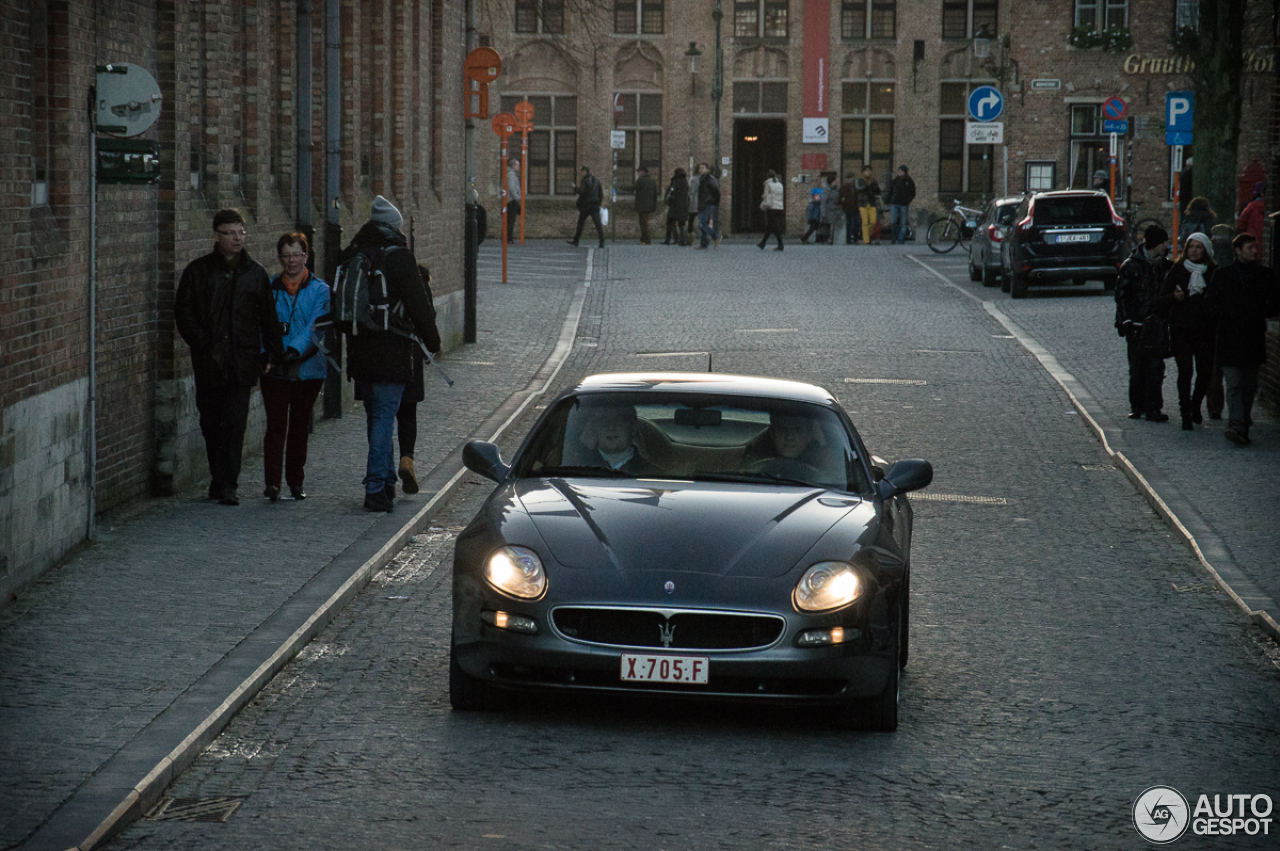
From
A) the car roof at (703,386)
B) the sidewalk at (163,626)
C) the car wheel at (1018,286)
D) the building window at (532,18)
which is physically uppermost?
the building window at (532,18)

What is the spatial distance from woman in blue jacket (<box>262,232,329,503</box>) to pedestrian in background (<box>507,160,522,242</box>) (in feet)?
113

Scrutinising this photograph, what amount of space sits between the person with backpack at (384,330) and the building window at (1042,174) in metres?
43.3

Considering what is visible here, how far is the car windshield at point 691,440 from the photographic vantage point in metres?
8.22

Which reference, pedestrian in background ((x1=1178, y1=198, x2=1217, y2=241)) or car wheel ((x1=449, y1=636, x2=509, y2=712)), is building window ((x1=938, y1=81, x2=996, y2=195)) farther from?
car wheel ((x1=449, y1=636, x2=509, y2=712))

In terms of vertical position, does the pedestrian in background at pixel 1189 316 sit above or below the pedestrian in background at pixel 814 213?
below

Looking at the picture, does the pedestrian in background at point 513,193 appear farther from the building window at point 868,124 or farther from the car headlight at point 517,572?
the car headlight at point 517,572

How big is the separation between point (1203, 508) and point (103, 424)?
745 centimetres

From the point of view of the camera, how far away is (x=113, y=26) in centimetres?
1207

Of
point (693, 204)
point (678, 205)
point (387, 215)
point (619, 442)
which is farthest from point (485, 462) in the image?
point (693, 204)

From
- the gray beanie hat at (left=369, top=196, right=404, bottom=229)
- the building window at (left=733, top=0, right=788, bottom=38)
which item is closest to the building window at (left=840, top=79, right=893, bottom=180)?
the building window at (left=733, top=0, right=788, bottom=38)

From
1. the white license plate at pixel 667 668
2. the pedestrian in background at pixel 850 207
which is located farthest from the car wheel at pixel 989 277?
the white license plate at pixel 667 668

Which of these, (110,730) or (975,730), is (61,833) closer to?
(110,730)

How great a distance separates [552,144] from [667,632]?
160 feet

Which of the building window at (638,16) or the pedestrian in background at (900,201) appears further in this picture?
the building window at (638,16)
